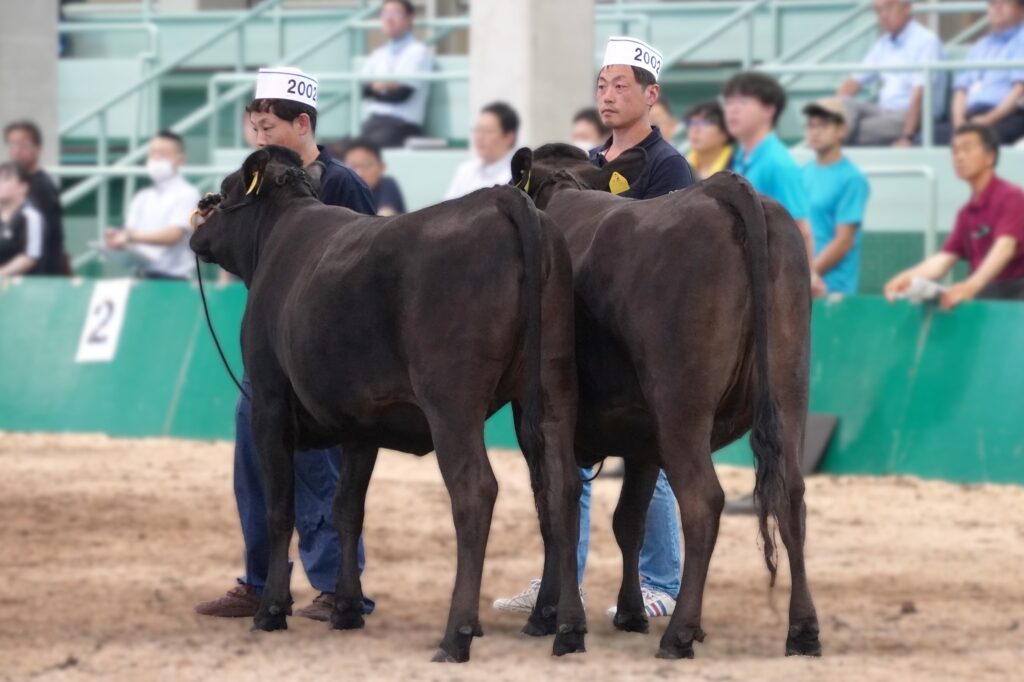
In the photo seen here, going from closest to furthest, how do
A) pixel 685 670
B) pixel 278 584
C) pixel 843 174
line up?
pixel 685 670
pixel 278 584
pixel 843 174

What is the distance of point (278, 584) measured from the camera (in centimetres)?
721

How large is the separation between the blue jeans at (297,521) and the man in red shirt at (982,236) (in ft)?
16.8

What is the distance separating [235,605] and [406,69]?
10003mm

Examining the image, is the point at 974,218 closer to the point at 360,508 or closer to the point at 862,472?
the point at 862,472

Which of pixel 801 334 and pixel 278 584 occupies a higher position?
pixel 801 334

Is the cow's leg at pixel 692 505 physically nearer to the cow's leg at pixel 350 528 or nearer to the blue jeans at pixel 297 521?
the cow's leg at pixel 350 528

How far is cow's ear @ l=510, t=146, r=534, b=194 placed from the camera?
7.26 meters

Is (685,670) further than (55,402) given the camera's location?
No

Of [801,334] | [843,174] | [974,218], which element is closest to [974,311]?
[974,218]

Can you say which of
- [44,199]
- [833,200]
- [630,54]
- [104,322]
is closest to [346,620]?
[630,54]

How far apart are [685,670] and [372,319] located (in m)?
1.68

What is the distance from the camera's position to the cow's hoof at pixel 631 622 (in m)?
7.24

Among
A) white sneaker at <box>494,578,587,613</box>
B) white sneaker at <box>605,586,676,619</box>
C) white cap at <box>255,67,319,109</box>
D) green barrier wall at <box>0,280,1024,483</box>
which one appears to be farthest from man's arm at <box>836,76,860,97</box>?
white sneaker at <box>494,578,587,613</box>

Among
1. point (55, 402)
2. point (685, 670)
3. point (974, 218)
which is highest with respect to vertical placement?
point (974, 218)
